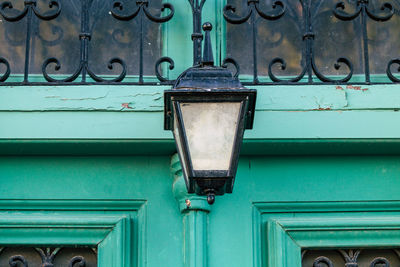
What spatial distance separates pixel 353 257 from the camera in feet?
9.16

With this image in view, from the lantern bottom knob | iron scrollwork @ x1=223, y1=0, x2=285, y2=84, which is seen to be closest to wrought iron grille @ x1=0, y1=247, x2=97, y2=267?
the lantern bottom knob

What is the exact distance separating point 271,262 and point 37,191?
0.97 metres

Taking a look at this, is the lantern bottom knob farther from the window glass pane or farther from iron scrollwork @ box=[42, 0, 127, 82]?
the window glass pane

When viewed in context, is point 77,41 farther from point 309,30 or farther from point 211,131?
point 211,131

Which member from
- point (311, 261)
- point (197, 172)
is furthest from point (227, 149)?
point (311, 261)

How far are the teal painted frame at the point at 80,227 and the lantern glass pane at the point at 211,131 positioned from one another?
2.22ft

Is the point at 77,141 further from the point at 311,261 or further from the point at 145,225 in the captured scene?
the point at 311,261

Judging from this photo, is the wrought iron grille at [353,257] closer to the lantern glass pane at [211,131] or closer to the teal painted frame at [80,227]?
the teal painted frame at [80,227]

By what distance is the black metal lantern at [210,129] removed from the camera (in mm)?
2205

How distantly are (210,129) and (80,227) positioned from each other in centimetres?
84

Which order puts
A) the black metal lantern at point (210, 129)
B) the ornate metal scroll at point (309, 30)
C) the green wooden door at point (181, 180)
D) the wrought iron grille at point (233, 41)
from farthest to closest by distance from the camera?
the wrought iron grille at point (233, 41), the ornate metal scroll at point (309, 30), the green wooden door at point (181, 180), the black metal lantern at point (210, 129)

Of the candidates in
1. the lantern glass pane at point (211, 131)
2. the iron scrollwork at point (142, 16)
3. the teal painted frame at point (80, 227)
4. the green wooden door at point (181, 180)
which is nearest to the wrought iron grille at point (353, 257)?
the green wooden door at point (181, 180)

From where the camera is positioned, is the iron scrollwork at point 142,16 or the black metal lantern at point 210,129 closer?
the black metal lantern at point 210,129


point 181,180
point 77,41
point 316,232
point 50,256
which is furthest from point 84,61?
point 316,232
